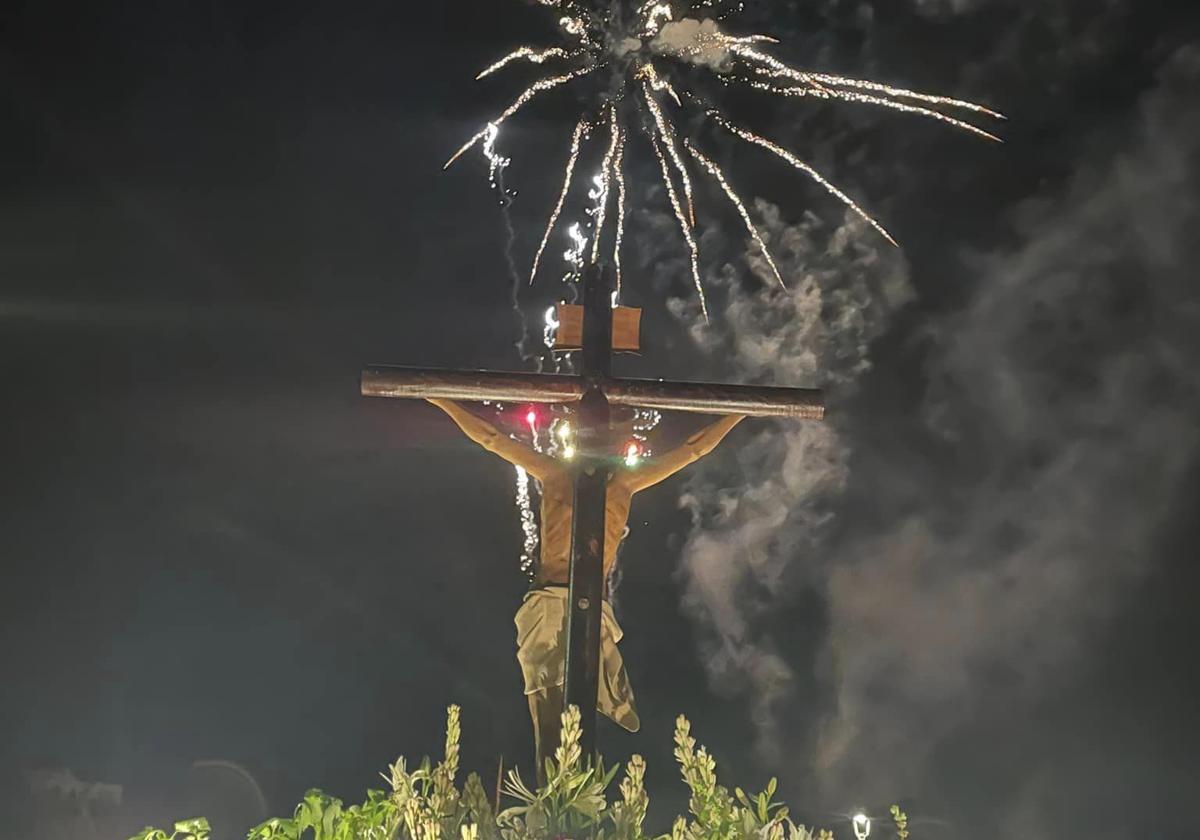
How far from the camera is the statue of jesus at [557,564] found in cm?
281

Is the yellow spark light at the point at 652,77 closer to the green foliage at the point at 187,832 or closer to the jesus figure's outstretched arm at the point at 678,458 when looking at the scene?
the jesus figure's outstretched arm at the point at 678,458

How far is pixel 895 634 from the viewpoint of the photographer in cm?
411

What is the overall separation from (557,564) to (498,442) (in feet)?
1.20

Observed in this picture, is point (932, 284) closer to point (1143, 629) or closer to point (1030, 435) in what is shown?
point (1030, 435)

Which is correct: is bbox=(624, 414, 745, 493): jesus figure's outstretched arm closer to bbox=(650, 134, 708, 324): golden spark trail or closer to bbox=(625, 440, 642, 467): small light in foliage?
bbox=(625, 440, 642, 467): small light in foliage

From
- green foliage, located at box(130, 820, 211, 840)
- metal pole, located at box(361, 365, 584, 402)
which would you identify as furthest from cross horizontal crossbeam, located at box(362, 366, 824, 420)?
green foliage, located at box(130, 820, 211, 840)

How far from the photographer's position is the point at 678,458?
9.95ft

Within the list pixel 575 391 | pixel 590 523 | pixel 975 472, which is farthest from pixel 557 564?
pixel 975 472

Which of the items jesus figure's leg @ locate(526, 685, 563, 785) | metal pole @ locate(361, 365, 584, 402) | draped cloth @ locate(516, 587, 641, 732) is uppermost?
metal pole @ locate(361, 365, 584, 402)

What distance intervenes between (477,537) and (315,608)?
0.63m

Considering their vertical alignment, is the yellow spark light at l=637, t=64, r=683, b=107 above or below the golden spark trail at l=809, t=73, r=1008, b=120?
below

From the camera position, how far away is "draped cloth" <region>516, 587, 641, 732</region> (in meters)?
2.81

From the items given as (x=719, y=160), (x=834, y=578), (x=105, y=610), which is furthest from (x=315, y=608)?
(x=719, y=160)

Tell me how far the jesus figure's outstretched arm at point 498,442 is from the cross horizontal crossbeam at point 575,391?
0.05 metres
